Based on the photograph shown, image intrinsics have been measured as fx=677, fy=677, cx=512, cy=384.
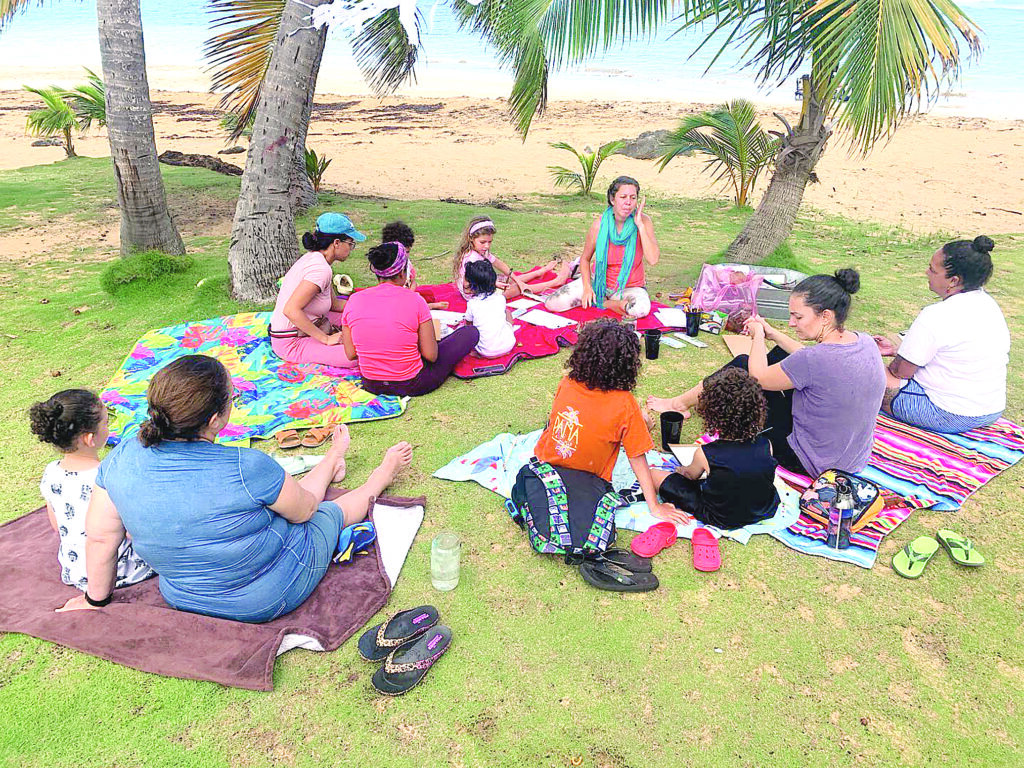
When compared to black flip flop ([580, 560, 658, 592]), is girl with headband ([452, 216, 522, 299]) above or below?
above

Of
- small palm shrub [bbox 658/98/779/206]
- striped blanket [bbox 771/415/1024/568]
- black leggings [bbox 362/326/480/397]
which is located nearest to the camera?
striped blanket [bbox 771/415/1024/568]

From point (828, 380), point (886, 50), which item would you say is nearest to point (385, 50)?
point (886, 50)

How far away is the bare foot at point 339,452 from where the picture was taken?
404 cm

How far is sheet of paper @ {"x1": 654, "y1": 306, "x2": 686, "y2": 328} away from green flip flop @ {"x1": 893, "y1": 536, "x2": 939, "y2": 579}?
3.27 metres

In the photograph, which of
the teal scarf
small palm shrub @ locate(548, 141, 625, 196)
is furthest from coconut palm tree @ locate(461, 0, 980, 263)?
small palm shrub @ locate(548, 141, 625, 196)

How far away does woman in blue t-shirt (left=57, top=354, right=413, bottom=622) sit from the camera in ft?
8.72

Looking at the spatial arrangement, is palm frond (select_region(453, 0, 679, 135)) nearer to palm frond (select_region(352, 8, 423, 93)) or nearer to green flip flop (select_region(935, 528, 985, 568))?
palm frond (select_region(352, 8, 423, 93))

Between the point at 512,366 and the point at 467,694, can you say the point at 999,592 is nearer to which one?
the point at 467,694

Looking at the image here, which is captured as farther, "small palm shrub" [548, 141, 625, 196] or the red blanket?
"small palm shrub" [548, 141, 625, 196]

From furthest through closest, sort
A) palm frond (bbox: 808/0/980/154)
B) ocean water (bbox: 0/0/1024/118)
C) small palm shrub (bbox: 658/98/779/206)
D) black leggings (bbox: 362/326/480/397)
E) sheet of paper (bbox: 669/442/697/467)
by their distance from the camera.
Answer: ocean water (bbox: 0/0/1024/118)
small palm shrub (bbox: 658/98/779/206)
black leggings (bbox: 362/326/480/397)
palm frond (bbox: 808/0/980/154)
sheet of paper (bbox: 669/442/697/467)

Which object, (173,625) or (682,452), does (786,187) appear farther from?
(173,625)

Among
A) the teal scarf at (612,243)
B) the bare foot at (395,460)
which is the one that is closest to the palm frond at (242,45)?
the teal scarf at (612,243)

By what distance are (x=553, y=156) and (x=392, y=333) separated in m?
12.5

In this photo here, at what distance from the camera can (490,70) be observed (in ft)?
108
